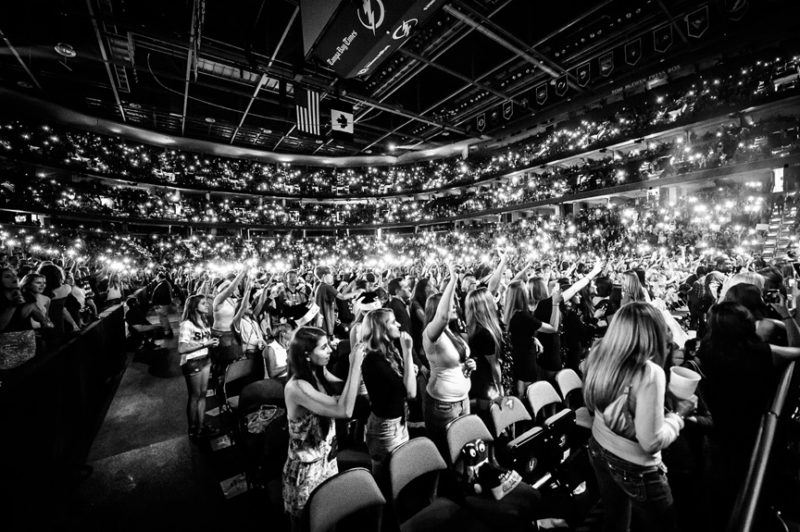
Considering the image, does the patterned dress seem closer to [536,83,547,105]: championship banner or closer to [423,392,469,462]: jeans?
[423,392,469,462]: jeans

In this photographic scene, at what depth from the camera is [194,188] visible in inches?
1003

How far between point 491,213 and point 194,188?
24315 mm

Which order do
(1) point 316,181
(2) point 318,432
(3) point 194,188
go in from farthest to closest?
(1) point 316,181 → (3) point 194,188 → (2) point 318,432

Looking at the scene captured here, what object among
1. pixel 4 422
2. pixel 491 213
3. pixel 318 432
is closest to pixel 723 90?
pixel 491 213

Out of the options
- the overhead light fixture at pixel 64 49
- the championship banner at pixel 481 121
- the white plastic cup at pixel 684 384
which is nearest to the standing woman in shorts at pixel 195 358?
the white plastic cup at pixel 684 384

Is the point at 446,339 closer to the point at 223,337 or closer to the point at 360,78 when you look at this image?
the point at 223,337

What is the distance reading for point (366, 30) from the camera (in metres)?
3.52

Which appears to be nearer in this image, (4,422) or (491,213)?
(4,422)

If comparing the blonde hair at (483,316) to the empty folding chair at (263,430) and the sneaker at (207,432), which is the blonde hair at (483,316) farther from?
the sneaker at (207,432)

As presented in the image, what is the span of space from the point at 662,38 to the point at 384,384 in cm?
1590

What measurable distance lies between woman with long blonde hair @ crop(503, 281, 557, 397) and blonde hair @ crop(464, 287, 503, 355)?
452 millimetres

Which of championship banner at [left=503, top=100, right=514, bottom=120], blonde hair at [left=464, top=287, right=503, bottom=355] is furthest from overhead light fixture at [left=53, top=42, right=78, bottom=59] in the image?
championship banner at [left=503, top=100, right=514, bottom=120]

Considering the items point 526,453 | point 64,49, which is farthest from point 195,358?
point 64,49

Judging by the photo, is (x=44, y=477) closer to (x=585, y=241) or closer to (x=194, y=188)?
(x=585, y=241)
